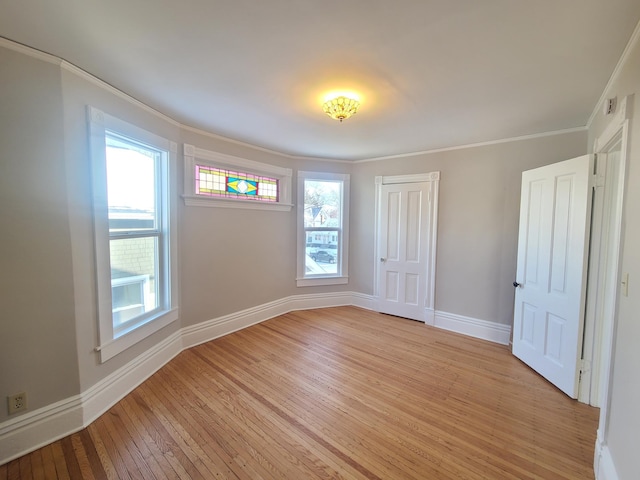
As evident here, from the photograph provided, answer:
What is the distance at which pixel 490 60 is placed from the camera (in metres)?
1.66

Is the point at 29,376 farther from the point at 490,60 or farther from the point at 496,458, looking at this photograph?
the point at 490,60

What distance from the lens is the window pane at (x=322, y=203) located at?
14.5 ft

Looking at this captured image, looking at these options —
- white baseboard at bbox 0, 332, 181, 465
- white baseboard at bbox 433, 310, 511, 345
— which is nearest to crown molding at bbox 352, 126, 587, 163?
white baseboard at bbox 433, 310, 511, 345

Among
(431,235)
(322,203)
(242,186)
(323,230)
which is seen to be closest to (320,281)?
(323,230)

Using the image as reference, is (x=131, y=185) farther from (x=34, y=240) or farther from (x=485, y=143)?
(x=485, y=143)

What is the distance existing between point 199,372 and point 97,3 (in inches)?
108

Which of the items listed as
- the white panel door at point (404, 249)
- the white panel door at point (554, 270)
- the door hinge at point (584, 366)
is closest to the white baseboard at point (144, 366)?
the white panel door at point (404, 249)

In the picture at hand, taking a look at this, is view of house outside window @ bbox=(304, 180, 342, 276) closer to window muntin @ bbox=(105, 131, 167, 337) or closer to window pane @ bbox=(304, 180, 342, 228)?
window pane @ bbox=(304, 180, 342, 228)

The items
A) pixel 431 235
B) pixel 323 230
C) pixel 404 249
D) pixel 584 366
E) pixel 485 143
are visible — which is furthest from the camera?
pixel 323 230

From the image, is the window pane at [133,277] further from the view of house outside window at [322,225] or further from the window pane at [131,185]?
the view of house outside window at [322,225]

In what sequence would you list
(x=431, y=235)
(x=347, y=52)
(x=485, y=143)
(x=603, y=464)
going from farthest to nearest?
(x=431, y=235), (x=485, y=143), (x=347, y=52), (x=603, y=464)

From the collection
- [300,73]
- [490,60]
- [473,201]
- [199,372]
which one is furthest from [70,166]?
[473,201]

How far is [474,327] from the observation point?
139 inches

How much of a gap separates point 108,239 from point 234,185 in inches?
66.5
